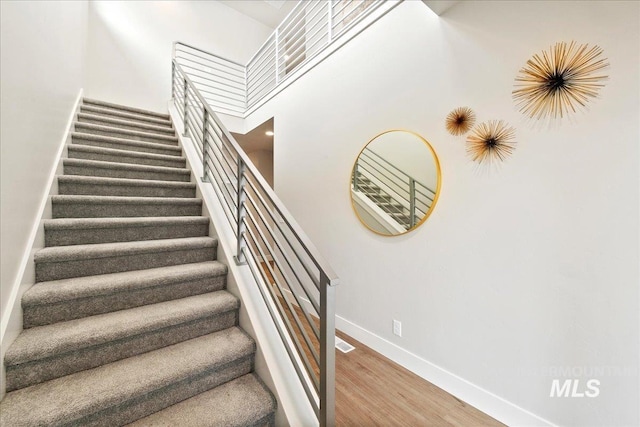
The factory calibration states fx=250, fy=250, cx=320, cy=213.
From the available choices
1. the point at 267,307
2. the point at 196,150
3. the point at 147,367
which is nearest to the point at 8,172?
the point at 147,367

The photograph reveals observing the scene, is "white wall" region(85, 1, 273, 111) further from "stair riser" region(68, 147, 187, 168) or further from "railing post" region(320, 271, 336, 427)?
"railing post" region(320, 271, 336, 427)

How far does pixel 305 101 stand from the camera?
2.99 metres

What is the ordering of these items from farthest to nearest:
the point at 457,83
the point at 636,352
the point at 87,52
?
the point at 87,52 < the point at 457,83 < the point at 636,352

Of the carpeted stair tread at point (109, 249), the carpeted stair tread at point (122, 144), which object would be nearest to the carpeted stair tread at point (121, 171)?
the carpeted stair tread at point (122, 144)

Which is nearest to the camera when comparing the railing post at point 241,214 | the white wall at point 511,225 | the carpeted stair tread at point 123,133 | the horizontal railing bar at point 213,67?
the white wall at point 511,225

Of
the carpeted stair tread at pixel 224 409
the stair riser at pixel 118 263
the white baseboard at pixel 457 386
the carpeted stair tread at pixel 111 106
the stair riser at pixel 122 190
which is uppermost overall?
the carpeted stair tread at pixel 111 106

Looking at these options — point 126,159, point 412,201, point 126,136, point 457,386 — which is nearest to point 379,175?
point 412,201

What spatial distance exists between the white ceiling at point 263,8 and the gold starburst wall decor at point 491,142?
526 cm

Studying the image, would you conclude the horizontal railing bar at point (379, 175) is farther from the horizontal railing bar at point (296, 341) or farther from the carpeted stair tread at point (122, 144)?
the carpeted stair tread at point (122, 144)

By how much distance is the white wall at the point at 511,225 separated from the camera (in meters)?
1.15

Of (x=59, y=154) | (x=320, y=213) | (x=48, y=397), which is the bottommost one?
(x=48, y=397)

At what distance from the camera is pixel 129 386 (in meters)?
1.02

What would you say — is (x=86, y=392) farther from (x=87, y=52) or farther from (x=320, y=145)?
(x=87, y=52)

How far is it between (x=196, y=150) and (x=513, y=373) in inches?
121
